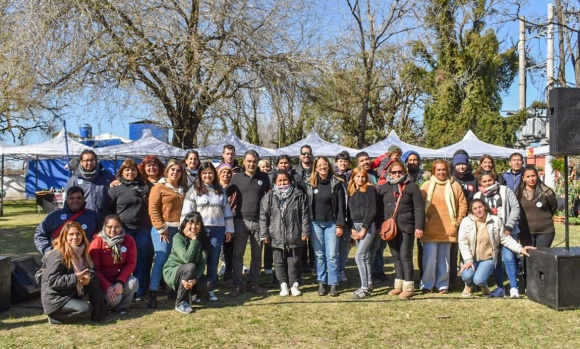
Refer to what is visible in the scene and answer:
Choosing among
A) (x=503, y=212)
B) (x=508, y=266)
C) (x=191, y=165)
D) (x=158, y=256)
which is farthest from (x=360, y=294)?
(x=191, y=165)

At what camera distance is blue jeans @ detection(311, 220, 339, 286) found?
6379 millimetres

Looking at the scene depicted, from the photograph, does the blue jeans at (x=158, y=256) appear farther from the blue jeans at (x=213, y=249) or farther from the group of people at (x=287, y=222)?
the blue jeans at (x=213, y=249)

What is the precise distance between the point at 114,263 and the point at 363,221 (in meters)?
2.74

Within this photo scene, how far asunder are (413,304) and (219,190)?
2.46 metres

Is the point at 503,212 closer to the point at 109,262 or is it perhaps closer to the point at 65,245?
the point at 109,262

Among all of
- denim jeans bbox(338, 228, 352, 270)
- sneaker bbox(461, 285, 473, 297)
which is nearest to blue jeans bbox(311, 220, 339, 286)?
denim jeans bbox(338, 228, 352, 270)

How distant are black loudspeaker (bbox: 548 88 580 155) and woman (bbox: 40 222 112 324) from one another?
4.92 meters

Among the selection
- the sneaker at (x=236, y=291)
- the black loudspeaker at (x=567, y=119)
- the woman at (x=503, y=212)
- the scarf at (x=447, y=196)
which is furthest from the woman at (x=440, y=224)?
the sneaker at (x=236, y=291)

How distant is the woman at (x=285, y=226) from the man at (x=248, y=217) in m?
0.16

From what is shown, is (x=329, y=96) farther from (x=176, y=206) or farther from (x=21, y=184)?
(x=21, y=184)

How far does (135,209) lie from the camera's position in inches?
235

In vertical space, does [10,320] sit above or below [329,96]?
below

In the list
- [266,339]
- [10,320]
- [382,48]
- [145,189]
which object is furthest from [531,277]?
[382,48]

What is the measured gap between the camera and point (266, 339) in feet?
15.6
